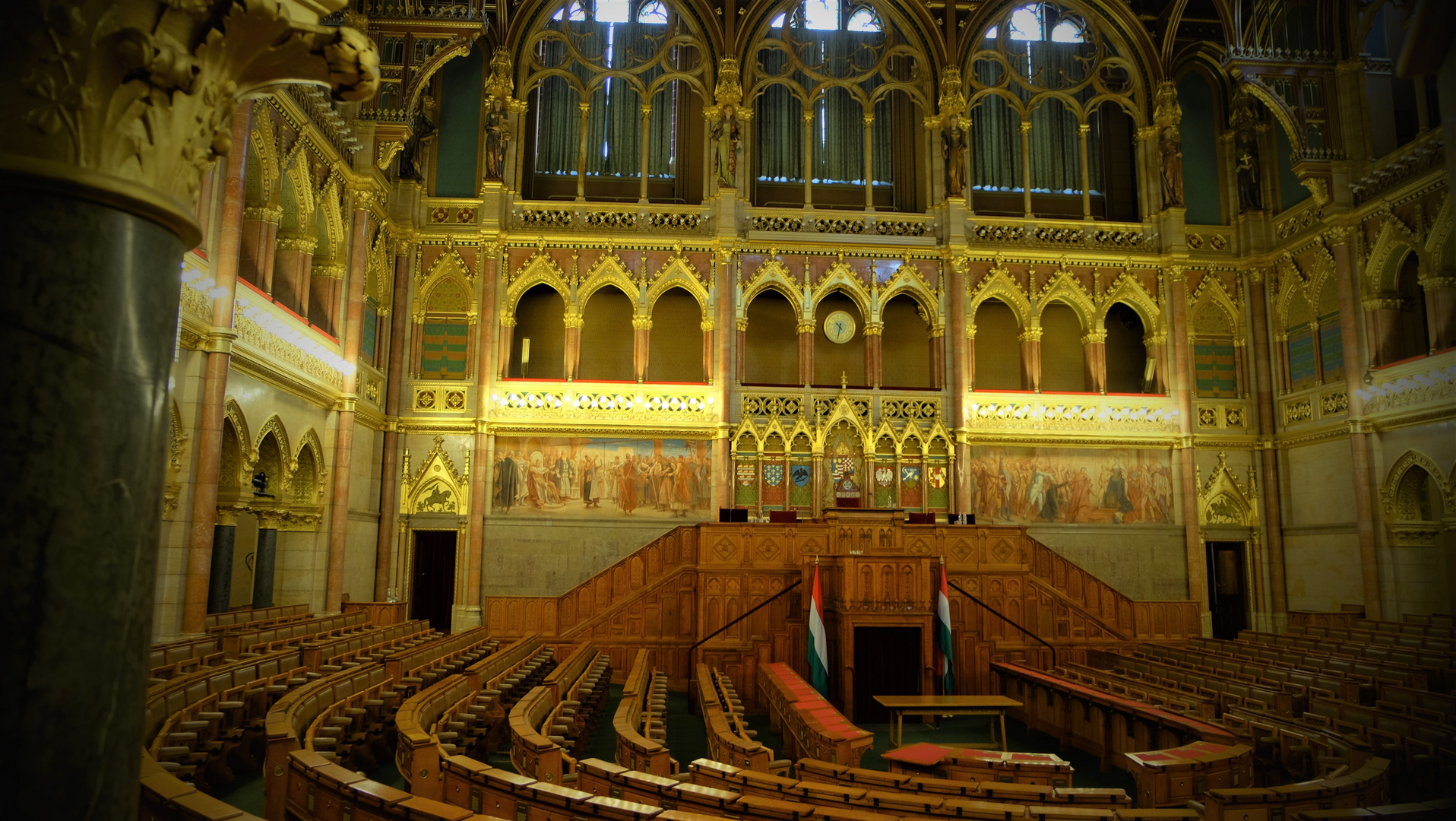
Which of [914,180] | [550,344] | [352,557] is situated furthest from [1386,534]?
[352,557]

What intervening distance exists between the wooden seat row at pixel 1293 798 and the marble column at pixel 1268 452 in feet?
52.7

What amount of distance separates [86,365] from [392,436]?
18.4 metres

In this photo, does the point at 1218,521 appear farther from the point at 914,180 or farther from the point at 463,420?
the point at 463,420

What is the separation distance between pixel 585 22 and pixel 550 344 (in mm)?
8062

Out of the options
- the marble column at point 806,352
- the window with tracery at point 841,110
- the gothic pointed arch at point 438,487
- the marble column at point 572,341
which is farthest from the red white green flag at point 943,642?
the window with tracery at point 841,110

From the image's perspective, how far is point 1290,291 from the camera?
21203 millimetres

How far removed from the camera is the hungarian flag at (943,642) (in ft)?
45.4

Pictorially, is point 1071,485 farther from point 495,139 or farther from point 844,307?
point 495,139

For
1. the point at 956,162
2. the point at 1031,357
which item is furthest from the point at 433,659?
the point at 956,162

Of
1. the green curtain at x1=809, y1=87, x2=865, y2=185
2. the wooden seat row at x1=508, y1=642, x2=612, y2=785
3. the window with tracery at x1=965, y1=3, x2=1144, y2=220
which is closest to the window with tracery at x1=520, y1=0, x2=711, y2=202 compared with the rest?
the green curtain at x1=809, y1=87, x2=865, y2=185

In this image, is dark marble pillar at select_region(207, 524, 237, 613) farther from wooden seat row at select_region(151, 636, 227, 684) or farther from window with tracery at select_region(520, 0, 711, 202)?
window with tracery at select_region(520, 0, 711, 202)

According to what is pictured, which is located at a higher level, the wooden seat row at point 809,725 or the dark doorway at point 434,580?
the dark doorway at point 434,580

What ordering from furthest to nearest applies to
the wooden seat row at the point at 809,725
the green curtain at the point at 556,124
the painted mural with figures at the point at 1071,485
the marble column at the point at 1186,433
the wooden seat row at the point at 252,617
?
1. the green curtain at the point at 556,124
2. the painted mural with figures at the point at 1071,485
3. the marble column at the point at 1186,433
4. the wooden seat row at the point at 252,617
5. the wooden seat row at the point at 809,725

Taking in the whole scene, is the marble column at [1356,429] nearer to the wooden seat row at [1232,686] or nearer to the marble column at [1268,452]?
the marble column at [1268,452]
